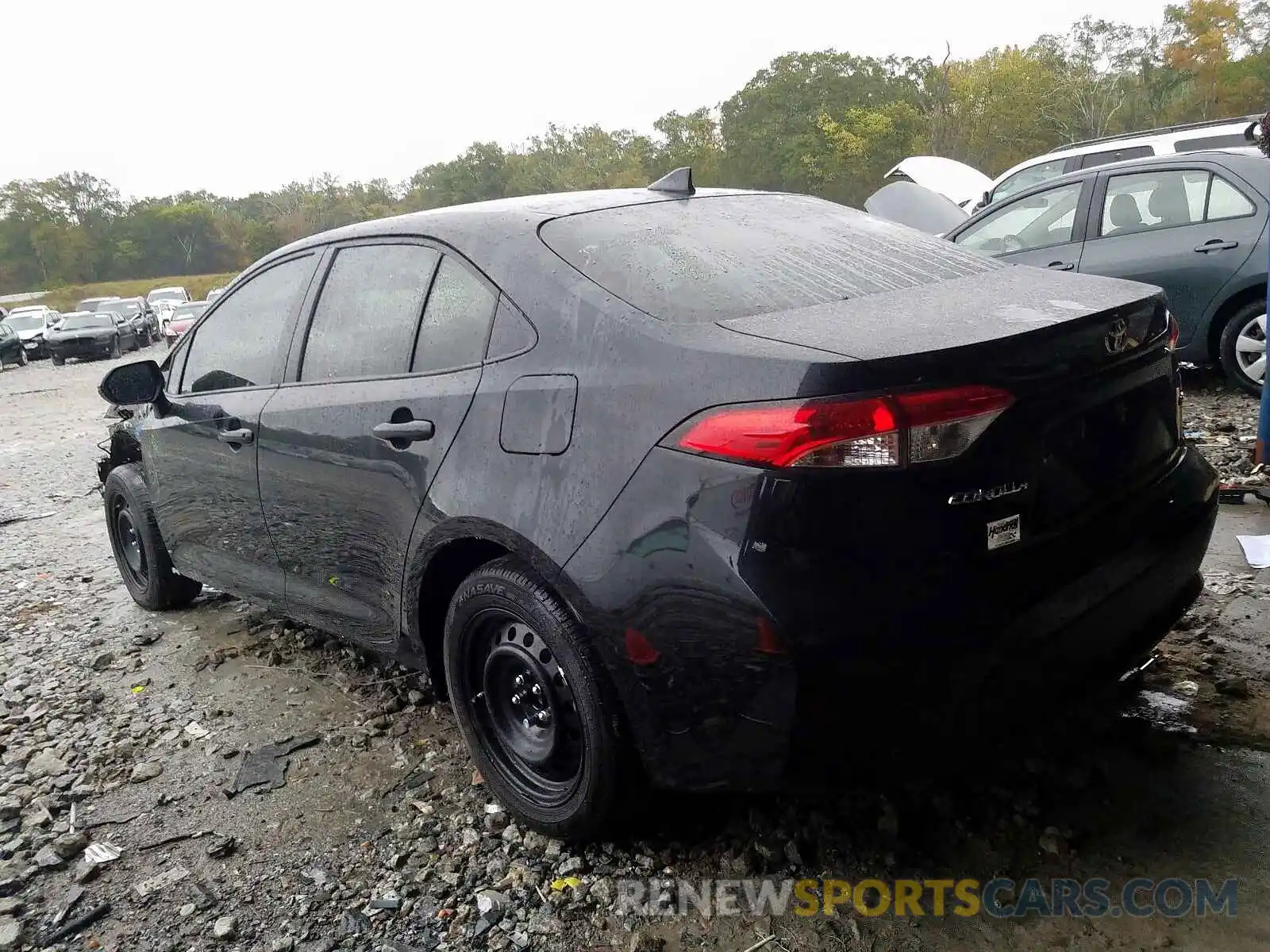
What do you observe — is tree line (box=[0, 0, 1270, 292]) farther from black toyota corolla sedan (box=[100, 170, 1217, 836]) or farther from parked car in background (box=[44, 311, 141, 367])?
black toyota corolla sedan (box=[100, 170, 1217, 836])

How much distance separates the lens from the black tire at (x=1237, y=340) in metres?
6.17

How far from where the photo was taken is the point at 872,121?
5266cm

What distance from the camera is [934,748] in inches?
79.6

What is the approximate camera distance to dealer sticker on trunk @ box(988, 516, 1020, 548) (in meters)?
1.98

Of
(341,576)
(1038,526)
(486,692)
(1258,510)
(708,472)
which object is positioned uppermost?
(708,472)

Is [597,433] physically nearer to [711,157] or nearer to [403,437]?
[403,437]

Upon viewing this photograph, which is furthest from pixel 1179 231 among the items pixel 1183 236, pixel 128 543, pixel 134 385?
pixel 128 543

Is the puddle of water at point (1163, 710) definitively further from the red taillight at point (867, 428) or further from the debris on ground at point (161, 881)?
the debris on ground at point (161, 881)

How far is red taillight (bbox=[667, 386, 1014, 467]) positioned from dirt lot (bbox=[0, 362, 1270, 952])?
63 centimetres

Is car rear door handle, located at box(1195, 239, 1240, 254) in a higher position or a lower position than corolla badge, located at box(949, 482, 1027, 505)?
lower

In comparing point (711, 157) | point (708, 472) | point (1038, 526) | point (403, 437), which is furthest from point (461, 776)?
point (711, 157)

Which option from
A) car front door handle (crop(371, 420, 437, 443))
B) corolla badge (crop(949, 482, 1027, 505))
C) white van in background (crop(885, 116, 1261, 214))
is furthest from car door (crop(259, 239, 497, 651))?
white van in background (crop(885, 116, 1261, 214))

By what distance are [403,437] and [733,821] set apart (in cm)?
138

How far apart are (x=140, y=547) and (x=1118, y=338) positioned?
445 centimetres
